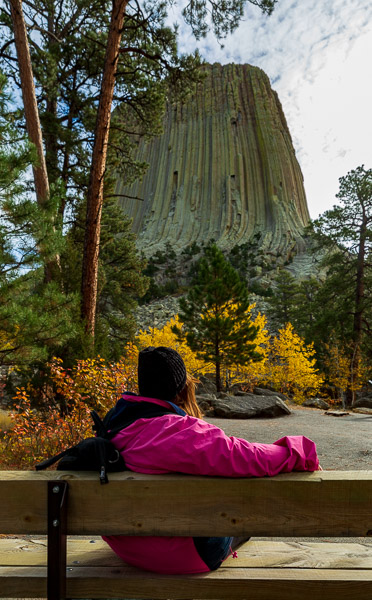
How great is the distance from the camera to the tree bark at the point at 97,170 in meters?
Result: 6.86

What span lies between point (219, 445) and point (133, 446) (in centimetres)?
27

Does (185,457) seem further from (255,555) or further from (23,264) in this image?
(23,264)

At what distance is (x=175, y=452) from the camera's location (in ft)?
3.74

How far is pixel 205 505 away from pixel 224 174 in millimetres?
63646

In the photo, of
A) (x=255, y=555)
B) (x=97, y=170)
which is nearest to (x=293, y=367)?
(x=97, y=170)

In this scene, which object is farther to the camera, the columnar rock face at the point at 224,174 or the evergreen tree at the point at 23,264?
the columnar rock face at the point at 224,174

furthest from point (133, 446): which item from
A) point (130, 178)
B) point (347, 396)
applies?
point (347, 396)

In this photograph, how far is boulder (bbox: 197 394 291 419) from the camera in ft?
33.7

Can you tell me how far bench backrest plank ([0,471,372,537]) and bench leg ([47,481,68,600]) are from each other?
2cm

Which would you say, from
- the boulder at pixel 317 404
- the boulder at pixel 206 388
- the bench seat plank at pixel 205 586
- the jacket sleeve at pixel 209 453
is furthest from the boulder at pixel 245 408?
the jacket sleeve at pixel 209 453

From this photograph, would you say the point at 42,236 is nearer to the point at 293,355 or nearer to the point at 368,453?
the point at 368,453

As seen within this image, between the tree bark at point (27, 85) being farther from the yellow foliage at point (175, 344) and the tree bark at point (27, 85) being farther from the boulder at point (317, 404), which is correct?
the boulder at point (317, 404)

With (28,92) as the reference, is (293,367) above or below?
below

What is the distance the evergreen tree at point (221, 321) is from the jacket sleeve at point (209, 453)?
1284 centimetres
